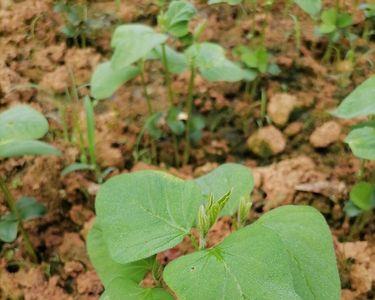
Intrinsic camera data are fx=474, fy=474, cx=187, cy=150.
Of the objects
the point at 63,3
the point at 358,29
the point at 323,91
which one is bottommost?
the point at 323,91

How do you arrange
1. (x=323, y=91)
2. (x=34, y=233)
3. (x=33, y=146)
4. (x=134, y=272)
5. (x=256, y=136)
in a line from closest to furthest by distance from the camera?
1. (x=134, y=272)
2. (x=33, y=146)
3. (x=34, y=233)
4. (x=256, y=136)
5. (x=323, y=91)

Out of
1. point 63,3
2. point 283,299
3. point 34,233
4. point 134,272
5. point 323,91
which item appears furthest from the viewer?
point 63,3

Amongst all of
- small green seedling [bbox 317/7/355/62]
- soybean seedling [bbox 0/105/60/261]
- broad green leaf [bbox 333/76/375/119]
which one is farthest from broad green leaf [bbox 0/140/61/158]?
small green seedling [bbox 317/7/355/62]

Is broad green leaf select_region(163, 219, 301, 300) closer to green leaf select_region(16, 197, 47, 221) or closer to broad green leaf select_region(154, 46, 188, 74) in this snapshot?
green leaf select_region(16, 197, 47, 221)

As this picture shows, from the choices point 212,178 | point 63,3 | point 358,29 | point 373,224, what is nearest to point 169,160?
point 212,178

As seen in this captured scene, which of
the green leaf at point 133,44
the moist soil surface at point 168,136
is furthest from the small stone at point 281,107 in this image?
the green leaf at point 133,44

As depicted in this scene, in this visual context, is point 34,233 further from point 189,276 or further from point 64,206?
point 189,276
